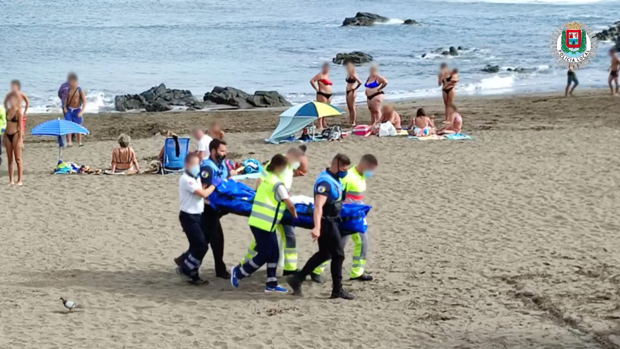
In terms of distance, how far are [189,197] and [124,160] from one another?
6.33m

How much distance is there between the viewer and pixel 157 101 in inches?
991

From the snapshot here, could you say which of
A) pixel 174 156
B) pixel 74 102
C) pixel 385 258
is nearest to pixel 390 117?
pixel 174 156

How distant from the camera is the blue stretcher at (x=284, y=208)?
29.9 feet

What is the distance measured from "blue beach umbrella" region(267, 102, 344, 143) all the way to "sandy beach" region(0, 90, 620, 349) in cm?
45

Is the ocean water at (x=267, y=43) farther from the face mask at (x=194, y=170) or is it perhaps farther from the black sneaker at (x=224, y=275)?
the face mask at (x=194, y=170)

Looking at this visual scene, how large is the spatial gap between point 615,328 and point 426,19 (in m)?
56.6

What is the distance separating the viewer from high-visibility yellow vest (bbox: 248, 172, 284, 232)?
8.88 metres

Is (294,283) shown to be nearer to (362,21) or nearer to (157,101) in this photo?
(157,101)

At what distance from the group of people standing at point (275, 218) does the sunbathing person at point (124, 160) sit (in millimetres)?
5638

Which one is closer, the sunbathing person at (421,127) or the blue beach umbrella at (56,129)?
the blue beach umbrella at (56,129)

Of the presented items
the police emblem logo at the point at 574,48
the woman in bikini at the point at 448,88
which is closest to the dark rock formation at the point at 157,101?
the woman in bikini at the point at 448,88

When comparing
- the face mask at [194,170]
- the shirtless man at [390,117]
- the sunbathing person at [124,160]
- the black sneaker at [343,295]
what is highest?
the face mask at [194,170]

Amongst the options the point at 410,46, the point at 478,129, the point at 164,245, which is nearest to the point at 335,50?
the point at 410,46

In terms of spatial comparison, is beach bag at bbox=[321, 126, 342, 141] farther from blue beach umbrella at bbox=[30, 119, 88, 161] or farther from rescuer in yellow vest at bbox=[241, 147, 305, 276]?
rescuer in yellow vest at bbox=[241, 147, 305, 276]
